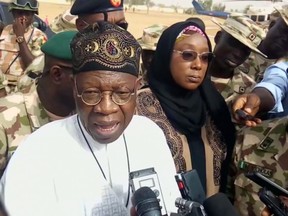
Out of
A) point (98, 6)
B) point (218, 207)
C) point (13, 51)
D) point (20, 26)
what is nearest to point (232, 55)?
point (98, 6)

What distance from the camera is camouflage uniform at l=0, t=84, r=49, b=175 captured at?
2231 mm

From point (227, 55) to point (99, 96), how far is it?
2.15m

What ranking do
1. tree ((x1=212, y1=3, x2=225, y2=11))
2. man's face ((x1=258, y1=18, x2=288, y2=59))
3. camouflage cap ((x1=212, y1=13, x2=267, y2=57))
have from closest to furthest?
camouflage cap ((x1=212, y1=13, x2=267, y2=57)) → man's face ((x1=258, y1=18, x2=288, y2=59)) → tree ((x1=212, y1=3, x2=225, y2=11))

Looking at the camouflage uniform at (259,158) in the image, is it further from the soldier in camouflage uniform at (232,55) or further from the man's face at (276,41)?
the man's face at (276,41)

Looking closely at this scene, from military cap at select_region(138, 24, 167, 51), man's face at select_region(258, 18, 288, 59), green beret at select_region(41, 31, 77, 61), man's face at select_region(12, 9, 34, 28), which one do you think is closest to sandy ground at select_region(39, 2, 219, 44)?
man's face at select_region(12, 9, 34, 28)

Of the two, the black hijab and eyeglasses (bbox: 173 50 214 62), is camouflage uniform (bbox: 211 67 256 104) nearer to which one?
the black hijab

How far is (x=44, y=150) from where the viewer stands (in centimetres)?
155

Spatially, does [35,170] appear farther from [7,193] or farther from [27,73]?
[27,73]

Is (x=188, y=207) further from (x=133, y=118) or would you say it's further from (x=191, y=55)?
(x=191, y=55)

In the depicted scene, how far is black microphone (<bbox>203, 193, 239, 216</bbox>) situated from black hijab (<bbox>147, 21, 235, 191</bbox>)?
1048 mm

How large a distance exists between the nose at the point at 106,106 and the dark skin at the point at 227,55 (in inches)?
78.6

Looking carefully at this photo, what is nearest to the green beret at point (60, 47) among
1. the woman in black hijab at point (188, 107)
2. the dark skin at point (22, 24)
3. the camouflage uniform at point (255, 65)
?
the woman in black hijab at point (188, 107)

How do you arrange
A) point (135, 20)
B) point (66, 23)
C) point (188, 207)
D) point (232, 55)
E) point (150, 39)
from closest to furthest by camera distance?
point (188, 207), point (232, 55), point (150, 39), point (66, 23), point (135, 20)

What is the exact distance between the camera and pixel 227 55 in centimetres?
354
